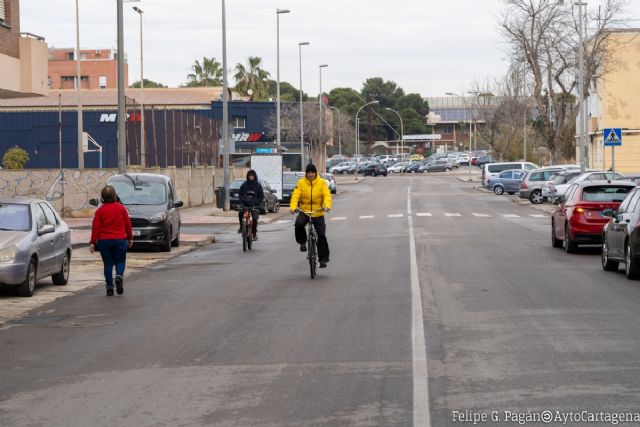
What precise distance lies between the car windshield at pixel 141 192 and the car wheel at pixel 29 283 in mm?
9115

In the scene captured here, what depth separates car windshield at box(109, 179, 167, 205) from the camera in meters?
25.7

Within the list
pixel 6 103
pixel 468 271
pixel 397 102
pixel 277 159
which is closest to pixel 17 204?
pixel 468 271

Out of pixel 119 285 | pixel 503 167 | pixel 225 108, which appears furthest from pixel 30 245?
pixel 503 167

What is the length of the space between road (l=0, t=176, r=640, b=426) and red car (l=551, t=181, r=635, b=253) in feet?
6.01

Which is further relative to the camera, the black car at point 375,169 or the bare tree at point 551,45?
the black car at point 375,169

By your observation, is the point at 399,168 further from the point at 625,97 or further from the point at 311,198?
the point at 311,198

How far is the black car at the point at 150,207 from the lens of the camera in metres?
24.9

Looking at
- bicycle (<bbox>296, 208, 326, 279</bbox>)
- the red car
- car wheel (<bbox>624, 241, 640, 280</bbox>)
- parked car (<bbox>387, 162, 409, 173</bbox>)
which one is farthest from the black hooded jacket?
parked car (<bbox>387, 162, 409, 173</bbox>)

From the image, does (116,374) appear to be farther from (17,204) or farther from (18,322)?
(17,204)

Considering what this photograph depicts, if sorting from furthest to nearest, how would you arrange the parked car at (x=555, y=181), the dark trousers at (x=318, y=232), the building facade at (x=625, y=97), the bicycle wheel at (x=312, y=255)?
the building facade at (x=625, y=97) < the parked car at (x=555, y=181) < the dark trousers at (x=318, y=232) < the bicycle wheel at (x=312, y=255)

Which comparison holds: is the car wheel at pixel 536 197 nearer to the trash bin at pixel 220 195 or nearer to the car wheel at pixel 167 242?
the trash bin at pixel 220 195

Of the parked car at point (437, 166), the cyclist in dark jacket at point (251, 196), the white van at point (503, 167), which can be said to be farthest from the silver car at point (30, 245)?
the parked car at point (437, 166)

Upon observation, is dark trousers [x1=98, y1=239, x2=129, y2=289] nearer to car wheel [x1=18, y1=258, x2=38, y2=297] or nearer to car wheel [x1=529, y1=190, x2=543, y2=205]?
car wheel [x1=18, y1=258, x2=38, y2=297]

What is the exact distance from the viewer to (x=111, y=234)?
16188mm
